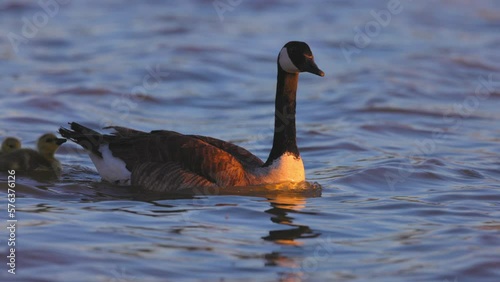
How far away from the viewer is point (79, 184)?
1116 centimetres

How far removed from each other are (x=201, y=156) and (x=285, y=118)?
1.11 meters

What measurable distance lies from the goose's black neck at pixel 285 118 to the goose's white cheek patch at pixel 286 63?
12 centimetres

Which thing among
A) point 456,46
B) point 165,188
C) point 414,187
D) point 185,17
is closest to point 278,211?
point 165,188

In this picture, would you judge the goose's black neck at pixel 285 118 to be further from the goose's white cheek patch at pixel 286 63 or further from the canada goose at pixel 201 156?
the goose's white cheek patch at pixel 286 63

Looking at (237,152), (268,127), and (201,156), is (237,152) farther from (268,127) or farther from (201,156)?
(268,127)

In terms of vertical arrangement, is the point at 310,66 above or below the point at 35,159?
above

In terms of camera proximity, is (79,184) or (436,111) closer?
(79,184)

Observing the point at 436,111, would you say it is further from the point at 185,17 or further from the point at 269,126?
the point at 185,17

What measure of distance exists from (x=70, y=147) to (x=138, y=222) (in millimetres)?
4693

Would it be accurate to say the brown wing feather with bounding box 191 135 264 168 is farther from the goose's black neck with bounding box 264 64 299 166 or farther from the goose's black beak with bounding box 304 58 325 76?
the goose's black beak with bounding box 304 58 325 76

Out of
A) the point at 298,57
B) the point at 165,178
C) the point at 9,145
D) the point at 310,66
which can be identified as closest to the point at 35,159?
the point at 9,145

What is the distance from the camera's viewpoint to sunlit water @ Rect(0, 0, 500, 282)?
827 centimetres

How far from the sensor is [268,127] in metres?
15.3

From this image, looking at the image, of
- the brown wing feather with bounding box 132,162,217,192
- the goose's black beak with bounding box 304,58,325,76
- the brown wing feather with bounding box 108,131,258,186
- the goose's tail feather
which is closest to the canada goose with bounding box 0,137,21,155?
the goose's tail feather
